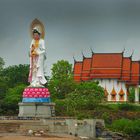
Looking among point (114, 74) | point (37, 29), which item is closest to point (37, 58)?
point (37, 29)

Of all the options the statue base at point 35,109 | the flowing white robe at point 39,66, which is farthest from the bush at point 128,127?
the flowing white robe at point 39,66

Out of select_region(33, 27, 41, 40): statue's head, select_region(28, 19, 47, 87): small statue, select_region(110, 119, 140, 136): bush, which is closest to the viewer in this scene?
select_region(110, 119, 140, 136): bush

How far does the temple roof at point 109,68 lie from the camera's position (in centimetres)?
6197

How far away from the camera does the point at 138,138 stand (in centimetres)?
3111

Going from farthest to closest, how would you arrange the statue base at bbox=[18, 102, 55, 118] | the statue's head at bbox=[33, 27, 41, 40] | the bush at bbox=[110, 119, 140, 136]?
the statue's head at bbox=[33, 27, 41, 40] < the statue base at bbox=[18, 102, 55, 118] < the bush at bbox=[110, 119, 140, 136]

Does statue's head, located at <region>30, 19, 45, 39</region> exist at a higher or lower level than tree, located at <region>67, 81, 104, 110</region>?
higher

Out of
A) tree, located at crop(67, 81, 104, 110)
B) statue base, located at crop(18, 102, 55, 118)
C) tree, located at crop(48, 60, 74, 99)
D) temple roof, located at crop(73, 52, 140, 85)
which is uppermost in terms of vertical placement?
temple roof, located at crop(73, 52, 140, 85)

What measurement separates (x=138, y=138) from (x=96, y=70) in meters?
32.4

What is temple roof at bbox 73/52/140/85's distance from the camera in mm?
61969

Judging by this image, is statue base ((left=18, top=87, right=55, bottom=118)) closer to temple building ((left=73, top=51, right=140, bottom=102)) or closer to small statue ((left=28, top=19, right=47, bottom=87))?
small statue ((left=28, top=19, right=47, bottom=87))

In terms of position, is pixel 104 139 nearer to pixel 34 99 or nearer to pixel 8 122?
pixel 8 122

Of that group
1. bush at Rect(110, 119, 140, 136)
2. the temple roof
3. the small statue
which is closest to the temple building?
the temple roof

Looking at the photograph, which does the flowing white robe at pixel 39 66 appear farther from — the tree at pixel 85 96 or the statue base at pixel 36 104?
the tree at pixel 85 96

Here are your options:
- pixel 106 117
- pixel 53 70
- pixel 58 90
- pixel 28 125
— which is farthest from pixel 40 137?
pixel 53 70
